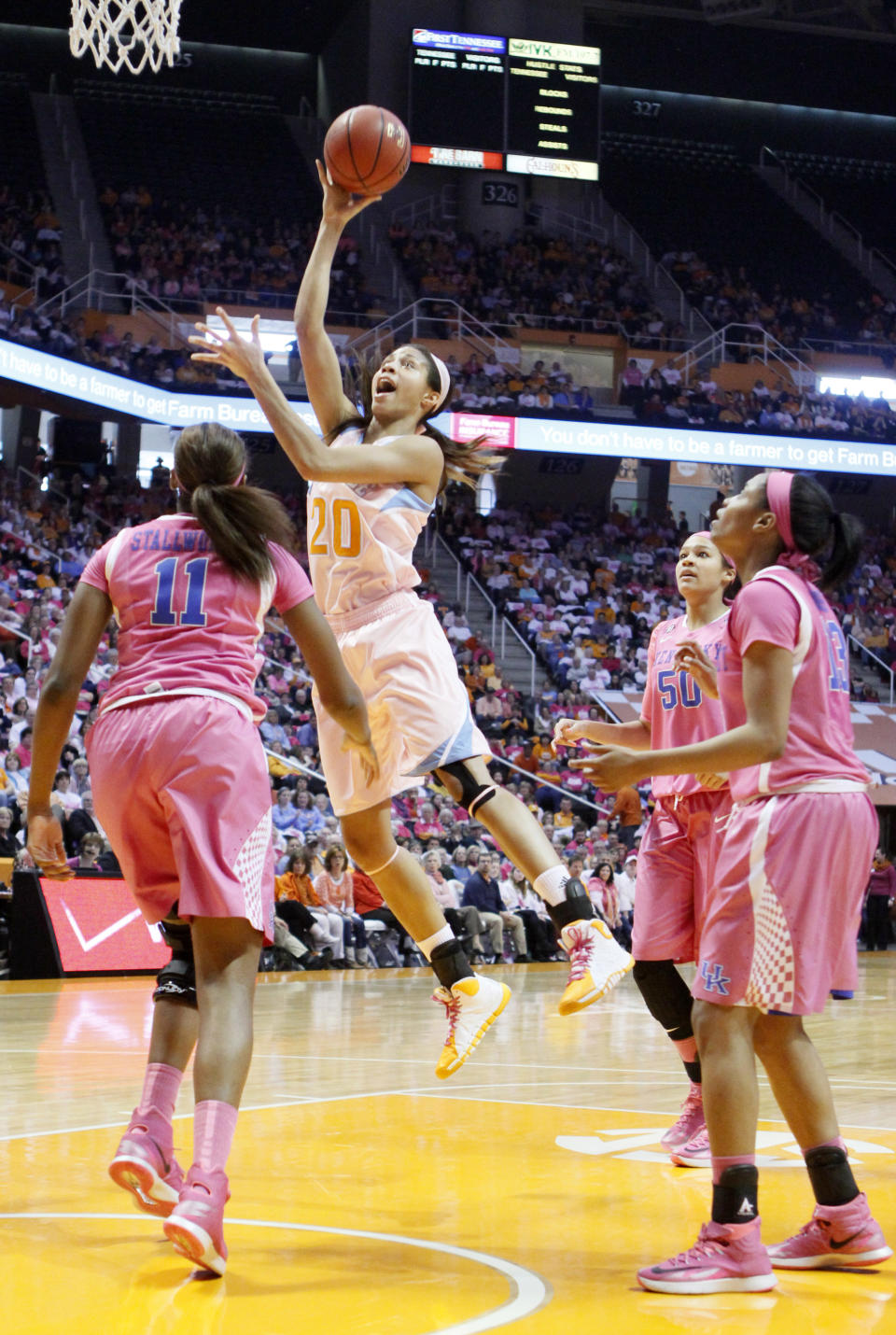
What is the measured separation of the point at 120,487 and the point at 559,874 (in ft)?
63.1

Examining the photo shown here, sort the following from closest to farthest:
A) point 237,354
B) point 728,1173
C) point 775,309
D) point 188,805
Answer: point 728,1173 → point 188,805 → point 237,354 → point 775,309

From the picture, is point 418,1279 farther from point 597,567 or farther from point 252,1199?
point 597,567

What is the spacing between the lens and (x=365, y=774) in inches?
170

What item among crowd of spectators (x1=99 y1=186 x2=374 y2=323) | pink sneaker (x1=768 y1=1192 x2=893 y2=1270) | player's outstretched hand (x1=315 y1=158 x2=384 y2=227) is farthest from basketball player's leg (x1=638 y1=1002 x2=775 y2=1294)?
crowd of spectators (x1=99 y1=186 x2=374 y2=323)

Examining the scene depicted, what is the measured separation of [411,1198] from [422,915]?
94cm

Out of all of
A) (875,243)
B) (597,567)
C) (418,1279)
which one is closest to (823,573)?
(418,1279)

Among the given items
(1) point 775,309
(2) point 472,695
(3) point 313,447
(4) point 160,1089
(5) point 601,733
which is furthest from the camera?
(1) point 775,309

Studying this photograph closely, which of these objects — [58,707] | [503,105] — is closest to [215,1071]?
[58,707]

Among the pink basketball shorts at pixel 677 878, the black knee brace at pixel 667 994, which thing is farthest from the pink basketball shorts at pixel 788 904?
the black knee brace at pixel 667 994

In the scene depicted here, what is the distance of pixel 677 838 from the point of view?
188 inches

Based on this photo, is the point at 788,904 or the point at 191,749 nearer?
the point at 788,904

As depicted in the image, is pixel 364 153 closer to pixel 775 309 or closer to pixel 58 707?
pixel 58 707

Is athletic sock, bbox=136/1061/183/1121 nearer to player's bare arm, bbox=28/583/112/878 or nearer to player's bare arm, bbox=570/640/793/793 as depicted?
player's bare arm, bbox=28/583/112/878

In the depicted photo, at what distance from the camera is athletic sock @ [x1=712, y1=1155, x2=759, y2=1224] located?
3076 millimetres
